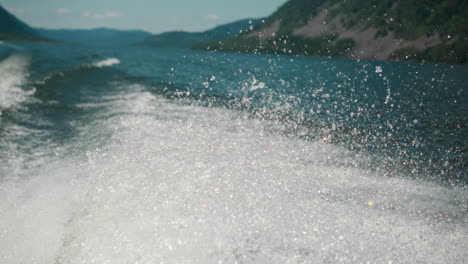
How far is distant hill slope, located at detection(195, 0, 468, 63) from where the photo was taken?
9350 centimetres

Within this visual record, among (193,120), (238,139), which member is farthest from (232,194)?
(193,120)

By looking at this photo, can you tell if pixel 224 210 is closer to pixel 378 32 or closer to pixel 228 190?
pixel 228 190

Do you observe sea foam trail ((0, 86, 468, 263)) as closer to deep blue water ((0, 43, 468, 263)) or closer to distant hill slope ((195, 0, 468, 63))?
deep blue water ((0, 43, 468, 263))

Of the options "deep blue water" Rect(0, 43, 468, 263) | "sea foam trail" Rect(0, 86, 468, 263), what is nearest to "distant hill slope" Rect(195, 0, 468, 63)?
"deep blue water" Rect(0, 43, 468, 263)

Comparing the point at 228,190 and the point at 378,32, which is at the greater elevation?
the point at 378,32

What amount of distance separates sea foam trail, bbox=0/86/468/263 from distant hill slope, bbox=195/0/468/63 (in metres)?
80.2

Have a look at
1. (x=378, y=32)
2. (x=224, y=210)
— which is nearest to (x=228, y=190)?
(x=224, y=210)

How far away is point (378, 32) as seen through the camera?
4847 inches

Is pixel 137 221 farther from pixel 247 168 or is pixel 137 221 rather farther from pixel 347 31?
pixel 347 31

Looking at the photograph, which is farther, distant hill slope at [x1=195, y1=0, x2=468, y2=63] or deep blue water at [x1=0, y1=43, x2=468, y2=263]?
distant hill slope at [x1=195, y1=0, x2=468, y2=63]

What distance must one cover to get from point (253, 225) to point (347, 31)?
155749mm

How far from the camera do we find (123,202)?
5102 mm

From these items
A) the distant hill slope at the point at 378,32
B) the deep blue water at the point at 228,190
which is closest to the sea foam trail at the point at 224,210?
the deep blue water at the point at 228,190

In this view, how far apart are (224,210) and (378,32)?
136 meters
